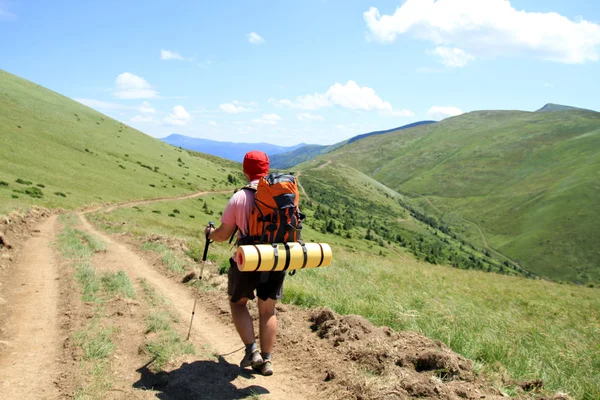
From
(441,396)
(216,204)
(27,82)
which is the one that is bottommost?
(216,204)

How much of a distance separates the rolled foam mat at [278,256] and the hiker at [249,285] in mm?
427

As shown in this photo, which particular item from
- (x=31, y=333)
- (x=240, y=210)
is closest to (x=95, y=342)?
(x=31, y=333)

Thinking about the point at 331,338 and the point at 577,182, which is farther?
the point at 577,182

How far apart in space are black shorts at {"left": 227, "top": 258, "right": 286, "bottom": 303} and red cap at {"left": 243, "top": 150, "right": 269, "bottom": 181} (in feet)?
4.26

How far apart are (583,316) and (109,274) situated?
16256 mm

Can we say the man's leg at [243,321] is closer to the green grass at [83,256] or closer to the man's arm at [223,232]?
the man's arm at [223,232]

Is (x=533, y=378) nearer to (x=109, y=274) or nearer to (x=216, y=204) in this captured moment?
(x=109, y=274)

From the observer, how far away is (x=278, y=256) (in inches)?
200

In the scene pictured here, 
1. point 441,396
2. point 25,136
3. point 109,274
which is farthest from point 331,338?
point 25,136

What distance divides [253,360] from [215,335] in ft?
6.21

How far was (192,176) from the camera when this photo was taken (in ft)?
258

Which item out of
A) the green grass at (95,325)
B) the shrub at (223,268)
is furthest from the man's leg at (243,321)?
the shrub at (223,268)

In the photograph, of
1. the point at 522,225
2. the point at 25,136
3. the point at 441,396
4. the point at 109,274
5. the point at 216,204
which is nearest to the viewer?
the point at 441,396

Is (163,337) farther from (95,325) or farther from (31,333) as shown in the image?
A: (31,333)
